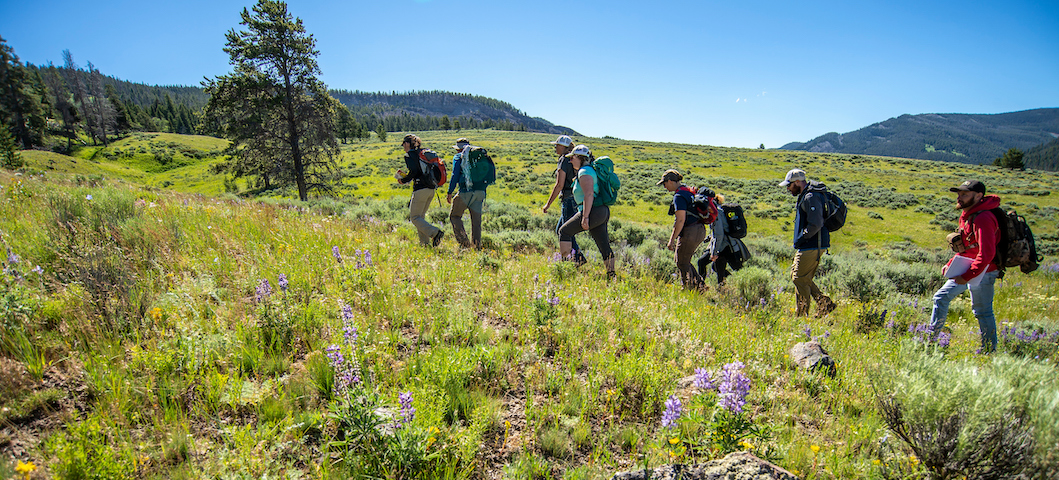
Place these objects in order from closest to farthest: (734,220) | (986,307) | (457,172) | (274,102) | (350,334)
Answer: (350,334) < (986,307) < (734,220) < (457,172) < (274,102)

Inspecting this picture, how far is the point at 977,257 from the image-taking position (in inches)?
172

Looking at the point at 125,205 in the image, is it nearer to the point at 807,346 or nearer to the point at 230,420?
the point at 230,420

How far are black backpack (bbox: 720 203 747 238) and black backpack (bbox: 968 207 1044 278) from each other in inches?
95.6

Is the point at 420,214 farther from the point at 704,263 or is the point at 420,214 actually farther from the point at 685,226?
the point at 704,263

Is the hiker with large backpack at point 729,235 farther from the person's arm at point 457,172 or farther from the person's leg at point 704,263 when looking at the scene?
the person's arm at point 457,172

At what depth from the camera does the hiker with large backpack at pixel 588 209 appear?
5660 millimetres

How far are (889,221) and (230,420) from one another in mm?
32363

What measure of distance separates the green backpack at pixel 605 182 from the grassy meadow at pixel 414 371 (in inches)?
43.8

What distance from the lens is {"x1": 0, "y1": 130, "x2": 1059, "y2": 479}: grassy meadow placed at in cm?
188

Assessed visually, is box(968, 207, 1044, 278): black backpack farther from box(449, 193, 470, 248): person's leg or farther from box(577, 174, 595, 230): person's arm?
box(449, 193, 470, 248): person's leg

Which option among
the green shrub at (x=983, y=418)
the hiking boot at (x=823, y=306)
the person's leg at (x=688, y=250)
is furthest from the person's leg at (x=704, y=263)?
the green shrub at (x=983, y=418)

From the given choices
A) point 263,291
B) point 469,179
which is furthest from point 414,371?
point 469,179

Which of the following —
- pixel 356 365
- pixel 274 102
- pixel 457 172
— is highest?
pixel 274 102

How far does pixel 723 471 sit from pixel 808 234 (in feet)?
15.0
